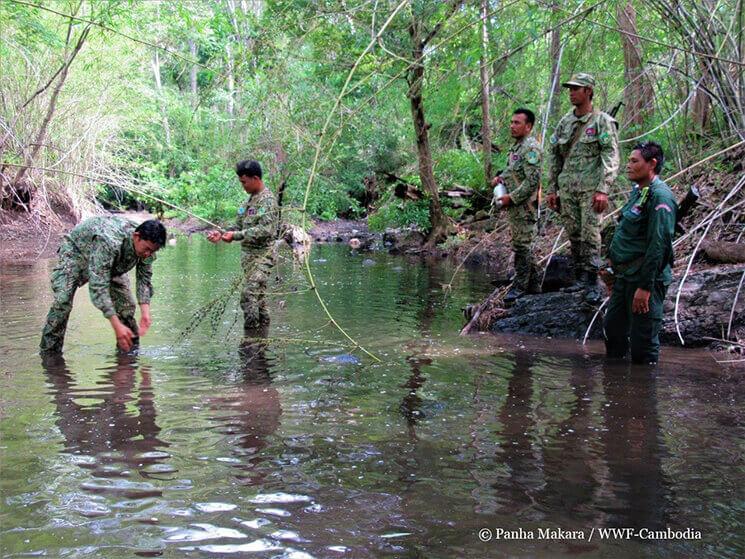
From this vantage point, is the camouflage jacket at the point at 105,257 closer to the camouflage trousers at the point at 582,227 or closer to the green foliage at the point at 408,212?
the camouflage trousers at the point at 582,227

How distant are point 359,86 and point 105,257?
8.54ft

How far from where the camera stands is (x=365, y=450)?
3.75m

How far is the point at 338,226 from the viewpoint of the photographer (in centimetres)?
2648

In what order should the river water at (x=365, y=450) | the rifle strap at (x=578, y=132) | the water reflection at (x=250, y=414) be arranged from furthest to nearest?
the rifle strap at (x=578, y=132), the water reflection at (x=250, y=414), the river water at (x=365, y=450)

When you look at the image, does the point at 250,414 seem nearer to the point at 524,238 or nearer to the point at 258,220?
the point at 258,220

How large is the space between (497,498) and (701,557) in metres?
0.87

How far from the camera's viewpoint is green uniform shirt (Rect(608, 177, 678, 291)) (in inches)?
200

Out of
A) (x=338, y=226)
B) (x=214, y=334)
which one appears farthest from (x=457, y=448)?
(x=338, y=226)

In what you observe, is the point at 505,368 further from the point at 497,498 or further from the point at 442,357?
the point at 497,498

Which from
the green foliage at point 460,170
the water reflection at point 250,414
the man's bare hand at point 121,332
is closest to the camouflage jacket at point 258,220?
the water reflection at point 250,414

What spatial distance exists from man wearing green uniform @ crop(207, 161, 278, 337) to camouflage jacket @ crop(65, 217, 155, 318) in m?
0.96

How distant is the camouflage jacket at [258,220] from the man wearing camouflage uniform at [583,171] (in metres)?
2.91

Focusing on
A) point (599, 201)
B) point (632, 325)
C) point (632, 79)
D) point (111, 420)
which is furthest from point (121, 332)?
point (632, 79)

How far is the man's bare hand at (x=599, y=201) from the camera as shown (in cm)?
635
